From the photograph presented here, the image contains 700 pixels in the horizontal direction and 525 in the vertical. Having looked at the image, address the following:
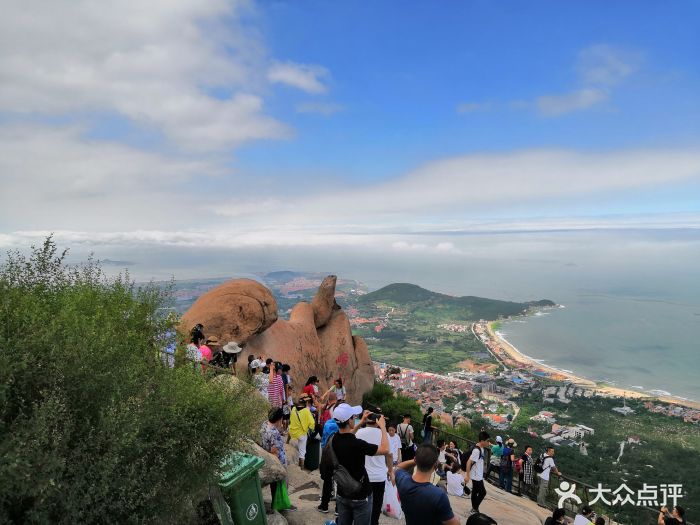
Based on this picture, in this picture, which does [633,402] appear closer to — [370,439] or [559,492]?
[559,492]

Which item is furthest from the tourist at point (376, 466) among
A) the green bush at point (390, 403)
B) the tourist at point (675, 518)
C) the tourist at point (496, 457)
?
the green bush at point (390, 403)

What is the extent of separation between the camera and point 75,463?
3.94 metres

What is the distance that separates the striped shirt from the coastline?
7330 cm

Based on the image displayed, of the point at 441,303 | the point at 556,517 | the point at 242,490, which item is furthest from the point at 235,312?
the point at 441,303

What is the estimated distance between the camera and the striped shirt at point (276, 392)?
1101 centimetres

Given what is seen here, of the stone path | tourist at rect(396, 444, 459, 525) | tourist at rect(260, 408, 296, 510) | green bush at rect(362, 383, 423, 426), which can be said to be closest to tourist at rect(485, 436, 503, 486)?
the stone path

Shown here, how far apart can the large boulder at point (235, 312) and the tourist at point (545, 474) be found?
433 inches

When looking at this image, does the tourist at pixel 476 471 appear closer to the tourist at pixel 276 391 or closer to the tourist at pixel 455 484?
the tourist at pixel 455 484

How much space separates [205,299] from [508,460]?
12.5 meters

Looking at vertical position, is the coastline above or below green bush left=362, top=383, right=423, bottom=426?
below

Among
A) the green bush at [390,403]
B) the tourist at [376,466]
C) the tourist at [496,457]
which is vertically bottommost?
the green bush at [390,403]

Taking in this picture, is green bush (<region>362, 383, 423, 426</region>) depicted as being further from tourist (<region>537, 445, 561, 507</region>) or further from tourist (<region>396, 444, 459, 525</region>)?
tourist (<region>396, 444, 459, 525</region>)

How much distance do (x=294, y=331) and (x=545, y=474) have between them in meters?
12.1

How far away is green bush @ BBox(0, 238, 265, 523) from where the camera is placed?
3.67 m
